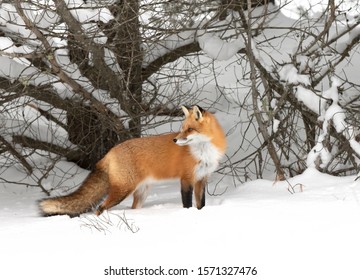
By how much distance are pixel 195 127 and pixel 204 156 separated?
287mm

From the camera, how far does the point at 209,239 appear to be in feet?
15.3

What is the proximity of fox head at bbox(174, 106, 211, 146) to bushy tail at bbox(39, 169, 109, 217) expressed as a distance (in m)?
1.00

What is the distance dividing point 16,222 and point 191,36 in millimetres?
3240

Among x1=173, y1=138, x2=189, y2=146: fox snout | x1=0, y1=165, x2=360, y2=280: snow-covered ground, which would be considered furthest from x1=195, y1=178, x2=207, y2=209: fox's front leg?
x1=173, y1=138, x2=189, y2=146: fox snout

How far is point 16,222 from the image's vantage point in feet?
19.6

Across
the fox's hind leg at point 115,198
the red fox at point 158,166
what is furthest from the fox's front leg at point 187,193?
the fox's hind leg at point 115,198

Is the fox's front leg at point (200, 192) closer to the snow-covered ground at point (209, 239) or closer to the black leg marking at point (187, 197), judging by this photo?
the black leg marking at point (187, 197)

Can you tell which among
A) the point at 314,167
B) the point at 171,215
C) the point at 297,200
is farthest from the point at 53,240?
the point at 314,167

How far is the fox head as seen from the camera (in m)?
5.99

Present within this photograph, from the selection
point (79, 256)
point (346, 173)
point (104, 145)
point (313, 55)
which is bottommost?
point (79, 256)

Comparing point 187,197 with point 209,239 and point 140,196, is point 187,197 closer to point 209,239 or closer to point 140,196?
point 140,196

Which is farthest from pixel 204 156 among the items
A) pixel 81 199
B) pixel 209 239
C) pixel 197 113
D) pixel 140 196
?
pixel 209 239

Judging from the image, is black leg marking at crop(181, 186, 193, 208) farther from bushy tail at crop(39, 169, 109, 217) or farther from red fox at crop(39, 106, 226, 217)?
bushy tail at crop(39, 169, 109, 217)

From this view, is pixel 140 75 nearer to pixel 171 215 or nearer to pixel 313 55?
pixel 313 55
